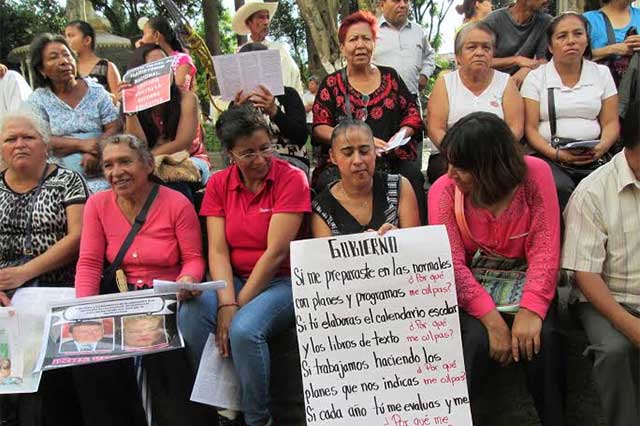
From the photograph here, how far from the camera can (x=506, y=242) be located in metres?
2.78

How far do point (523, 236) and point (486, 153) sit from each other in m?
0.45

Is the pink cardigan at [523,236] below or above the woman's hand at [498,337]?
above

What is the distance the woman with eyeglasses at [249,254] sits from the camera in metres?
2.78

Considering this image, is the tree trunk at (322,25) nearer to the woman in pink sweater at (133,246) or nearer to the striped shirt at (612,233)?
the woman in pink sweater at (133,246)

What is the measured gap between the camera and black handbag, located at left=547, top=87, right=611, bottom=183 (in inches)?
146

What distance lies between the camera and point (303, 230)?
128 inches

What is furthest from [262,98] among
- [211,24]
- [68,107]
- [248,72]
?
[211,24]

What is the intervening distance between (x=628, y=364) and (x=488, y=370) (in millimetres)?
591

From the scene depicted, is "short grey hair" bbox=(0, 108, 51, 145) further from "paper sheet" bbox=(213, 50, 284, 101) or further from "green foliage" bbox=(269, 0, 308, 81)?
"green foliage" bbox=(269, 0, 308, 81)

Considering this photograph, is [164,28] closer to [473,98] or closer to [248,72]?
[248,72]

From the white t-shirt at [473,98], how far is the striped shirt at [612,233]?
1.27 metres

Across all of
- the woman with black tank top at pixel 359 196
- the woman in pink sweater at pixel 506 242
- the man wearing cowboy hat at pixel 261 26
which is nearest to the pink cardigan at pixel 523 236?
the woman in pink sweater at pixel 506 242

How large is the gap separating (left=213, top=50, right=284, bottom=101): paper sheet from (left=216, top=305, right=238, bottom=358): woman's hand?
1.43m

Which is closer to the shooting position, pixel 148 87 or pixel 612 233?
pixel 612 233
